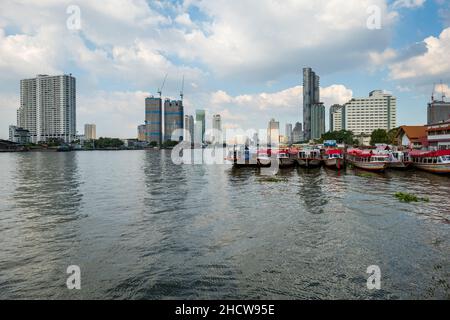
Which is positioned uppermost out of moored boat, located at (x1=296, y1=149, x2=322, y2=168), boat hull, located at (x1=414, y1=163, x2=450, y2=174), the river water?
moored boat, located at (x1=296, y1=149, x2=322, y2=168)

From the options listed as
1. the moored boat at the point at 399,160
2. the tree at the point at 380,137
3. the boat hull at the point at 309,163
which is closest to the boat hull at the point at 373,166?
the moored boat at the point at 399,160

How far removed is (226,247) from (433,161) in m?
49.0

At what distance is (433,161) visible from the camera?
167 ft

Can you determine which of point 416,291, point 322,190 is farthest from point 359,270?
point 322,190

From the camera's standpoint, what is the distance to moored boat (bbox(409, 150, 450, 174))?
47594 mm

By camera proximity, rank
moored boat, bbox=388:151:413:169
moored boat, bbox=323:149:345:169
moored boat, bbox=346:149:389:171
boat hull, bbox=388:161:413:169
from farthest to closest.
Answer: moored boat, bbox=323:149:345:169, moored boat, bbox=388:151:413:169, boat hull, bbox=388:161:413:169, moored boat, bbox=346:149:389:171

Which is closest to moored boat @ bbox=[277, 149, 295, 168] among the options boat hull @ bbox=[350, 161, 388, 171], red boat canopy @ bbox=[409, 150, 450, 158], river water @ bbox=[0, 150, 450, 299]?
boat hull @ bbox=[350, 161, 388, 171]

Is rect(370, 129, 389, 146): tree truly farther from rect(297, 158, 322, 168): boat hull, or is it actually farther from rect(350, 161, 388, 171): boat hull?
rect(350, 161, 388, 171): boat hull

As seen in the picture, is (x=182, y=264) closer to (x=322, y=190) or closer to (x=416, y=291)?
(x=416, y=291)

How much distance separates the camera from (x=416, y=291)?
36.7 ft

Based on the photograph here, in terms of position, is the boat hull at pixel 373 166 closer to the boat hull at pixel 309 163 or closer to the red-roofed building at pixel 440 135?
the boat hull at pixel 309 163

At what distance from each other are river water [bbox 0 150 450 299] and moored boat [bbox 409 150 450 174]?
22.2 metres

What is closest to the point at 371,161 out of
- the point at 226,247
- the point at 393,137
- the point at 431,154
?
the point at 431,154
